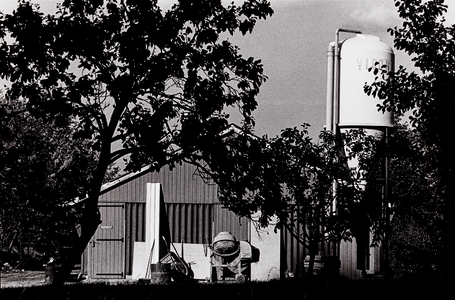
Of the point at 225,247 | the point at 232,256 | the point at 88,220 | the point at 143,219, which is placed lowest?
the point at 232,256

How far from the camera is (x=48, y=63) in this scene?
45.1ft

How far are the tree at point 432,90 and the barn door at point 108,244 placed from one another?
1892cm

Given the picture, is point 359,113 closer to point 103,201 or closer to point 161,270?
point 161,270

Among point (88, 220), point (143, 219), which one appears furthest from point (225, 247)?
point (88, 220)

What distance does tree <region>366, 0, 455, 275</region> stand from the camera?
10688 millimetres

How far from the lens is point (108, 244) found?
29953 millimetres

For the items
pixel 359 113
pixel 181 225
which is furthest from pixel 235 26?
pixel 181 225

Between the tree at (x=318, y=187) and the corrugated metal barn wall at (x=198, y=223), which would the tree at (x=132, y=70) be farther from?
the corrugated metal barn wall at (x=198, y=223)

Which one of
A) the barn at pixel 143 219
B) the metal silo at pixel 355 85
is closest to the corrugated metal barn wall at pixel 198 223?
the barn at pixel 143 219

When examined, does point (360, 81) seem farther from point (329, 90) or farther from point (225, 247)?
point (225, 247)

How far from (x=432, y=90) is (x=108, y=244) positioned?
20153 mm

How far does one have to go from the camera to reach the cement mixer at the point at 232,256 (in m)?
25.1

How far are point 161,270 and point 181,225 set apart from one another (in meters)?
5.87

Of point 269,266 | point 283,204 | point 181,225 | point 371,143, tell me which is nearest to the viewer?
point 283,204
